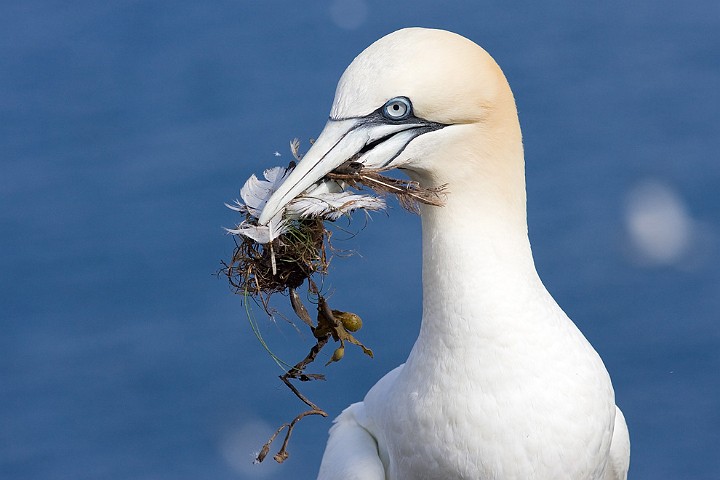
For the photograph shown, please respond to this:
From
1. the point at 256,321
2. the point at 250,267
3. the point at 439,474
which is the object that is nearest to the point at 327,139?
the point at 250,267

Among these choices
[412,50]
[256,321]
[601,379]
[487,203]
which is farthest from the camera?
[256,321]

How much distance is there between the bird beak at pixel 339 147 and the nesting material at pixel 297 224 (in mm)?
34

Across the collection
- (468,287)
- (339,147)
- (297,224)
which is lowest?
(468,287)

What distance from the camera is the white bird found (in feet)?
9.51

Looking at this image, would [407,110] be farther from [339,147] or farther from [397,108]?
[339,147]

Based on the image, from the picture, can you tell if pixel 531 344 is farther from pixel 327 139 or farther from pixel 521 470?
pixel 327 139

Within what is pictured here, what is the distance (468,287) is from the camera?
10.4 ft

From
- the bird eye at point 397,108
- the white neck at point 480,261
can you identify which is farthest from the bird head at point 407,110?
the white neck at point 480,261

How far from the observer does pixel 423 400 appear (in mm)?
3295

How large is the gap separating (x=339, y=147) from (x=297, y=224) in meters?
0.22

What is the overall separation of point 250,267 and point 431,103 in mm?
550

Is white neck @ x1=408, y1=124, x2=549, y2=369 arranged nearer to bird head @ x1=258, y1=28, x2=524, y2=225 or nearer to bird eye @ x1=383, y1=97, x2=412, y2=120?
bird head @ x1=258, y1=28, x2=524, y2=225

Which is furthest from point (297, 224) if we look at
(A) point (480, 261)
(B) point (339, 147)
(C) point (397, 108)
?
(A) point (480, 261)

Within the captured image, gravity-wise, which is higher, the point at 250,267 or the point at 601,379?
the point at 250,267
